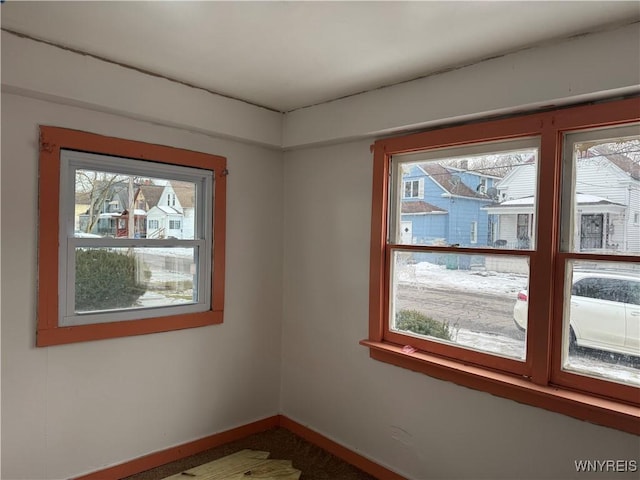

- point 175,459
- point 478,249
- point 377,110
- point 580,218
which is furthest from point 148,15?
point 175,459

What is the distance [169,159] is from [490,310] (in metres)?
2.27

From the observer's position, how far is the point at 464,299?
97.3 inches

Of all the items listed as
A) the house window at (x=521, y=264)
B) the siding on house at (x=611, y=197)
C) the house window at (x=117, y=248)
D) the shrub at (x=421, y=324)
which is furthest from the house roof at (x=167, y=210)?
the siding on house at (x=611, y=197)

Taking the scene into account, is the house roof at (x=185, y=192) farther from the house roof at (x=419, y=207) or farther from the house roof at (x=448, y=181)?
the house roof at (x=448, y=181)

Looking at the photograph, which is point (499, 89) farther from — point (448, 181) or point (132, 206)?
point (132, 206)

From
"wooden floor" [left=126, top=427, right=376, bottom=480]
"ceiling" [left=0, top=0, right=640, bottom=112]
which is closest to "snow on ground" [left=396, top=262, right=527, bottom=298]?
"ceiling" [left=0, top=0, right=640, bottom=112]

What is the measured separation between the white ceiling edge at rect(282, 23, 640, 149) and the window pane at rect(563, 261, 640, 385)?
0.83 metres

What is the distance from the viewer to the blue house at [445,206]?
2385 mm

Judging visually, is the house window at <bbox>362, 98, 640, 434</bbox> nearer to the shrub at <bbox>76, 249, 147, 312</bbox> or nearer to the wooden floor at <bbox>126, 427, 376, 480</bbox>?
the wooden floor at <bbox>126, 427, 376, 480</bbox>

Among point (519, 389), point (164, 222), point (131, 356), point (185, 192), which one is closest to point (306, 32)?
point (185, 192)

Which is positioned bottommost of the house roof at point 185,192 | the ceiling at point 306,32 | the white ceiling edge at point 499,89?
the house roof at point 185,192

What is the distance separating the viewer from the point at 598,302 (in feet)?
6.44

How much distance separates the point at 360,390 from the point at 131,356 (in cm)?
157

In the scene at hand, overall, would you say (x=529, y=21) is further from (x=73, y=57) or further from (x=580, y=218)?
(x=73, y=57)
